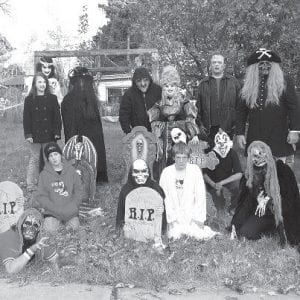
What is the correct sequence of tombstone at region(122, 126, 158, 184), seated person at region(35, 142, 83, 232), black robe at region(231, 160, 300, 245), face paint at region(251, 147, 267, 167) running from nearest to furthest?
1. black robe at region(231, 160, 300, 245)
2. face paint at region(251, 147, 267, 167)
3. seated person at region(35, 142, 83, 232)
4. tombstone at region(122, 126, 158, 184)

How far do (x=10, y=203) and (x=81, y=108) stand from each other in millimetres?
2368

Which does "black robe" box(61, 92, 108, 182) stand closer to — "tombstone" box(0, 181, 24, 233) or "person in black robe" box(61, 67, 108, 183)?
"person in black robe" box(61, 67, 108, 183)

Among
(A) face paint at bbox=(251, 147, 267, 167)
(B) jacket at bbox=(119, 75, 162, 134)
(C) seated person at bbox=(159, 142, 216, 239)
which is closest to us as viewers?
(A) face paint at bbox=(251, 147, 267, 167)

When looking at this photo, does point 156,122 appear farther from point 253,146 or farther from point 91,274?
point 91,274

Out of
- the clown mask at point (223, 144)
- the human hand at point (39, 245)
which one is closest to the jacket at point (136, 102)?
the clown mask at point (223, 144)

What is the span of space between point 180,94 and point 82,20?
65.5 feet

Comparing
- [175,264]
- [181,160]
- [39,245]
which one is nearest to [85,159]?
[181,160]

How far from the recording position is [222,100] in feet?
21.4

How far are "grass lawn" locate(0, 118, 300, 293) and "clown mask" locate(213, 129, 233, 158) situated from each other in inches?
46.1

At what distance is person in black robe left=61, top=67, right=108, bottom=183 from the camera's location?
723 cm

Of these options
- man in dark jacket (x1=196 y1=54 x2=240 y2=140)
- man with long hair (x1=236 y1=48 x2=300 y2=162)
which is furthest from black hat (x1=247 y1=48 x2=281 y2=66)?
man in dark jacket (x1=196 y1=54 x2=240 y2=140)

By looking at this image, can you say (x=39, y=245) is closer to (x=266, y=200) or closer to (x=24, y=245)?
(x=24, y=245)

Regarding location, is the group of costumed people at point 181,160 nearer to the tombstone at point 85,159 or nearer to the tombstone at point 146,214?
the tombstone at point 146,214

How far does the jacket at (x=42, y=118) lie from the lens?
7.01 meters
